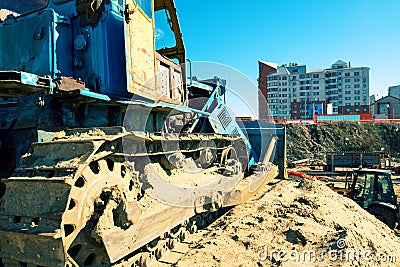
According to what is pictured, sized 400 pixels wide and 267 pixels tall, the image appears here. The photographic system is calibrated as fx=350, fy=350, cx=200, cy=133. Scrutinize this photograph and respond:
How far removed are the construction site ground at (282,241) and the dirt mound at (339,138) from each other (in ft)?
83.5

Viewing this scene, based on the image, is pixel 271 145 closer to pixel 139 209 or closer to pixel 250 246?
pixel 250 246

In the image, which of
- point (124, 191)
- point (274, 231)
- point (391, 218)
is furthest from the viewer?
point (391, 218)

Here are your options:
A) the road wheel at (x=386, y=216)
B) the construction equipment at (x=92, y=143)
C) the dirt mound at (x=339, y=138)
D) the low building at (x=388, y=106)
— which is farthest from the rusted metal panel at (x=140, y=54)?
the low building at (x=388, y=106)

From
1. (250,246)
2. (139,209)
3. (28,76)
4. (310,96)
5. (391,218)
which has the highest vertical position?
(310,96)

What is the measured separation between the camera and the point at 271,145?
1002 cm

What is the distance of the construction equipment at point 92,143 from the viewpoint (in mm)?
2715

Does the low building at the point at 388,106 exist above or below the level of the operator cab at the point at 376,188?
above

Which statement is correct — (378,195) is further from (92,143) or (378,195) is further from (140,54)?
(92,143)

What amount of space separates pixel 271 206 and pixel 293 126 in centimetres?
2902

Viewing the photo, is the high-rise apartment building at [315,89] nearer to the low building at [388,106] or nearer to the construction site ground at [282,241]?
the low building at [388,106]

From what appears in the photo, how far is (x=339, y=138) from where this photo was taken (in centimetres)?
3450

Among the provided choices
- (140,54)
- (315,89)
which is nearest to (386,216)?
(140,54)

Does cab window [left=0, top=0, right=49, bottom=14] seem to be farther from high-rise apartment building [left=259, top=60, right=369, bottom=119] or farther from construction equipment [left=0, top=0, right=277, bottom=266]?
high-rise apartment building [left=259, top=60, right=369, bottom=119]

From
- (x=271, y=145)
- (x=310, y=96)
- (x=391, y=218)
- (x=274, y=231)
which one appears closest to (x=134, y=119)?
(x=274, y=231)
